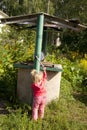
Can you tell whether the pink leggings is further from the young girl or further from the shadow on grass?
the shadow on grass

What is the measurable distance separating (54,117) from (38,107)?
16.7 inches

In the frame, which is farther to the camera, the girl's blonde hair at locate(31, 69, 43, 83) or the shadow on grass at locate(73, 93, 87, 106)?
the shadow on grass at locate(73, 93, 87, 106)

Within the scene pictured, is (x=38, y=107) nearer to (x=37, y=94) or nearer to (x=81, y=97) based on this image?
(x=37, y=94)

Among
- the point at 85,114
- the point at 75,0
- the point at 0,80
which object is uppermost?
the point at 75,0

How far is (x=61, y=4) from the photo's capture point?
5069 centimetres

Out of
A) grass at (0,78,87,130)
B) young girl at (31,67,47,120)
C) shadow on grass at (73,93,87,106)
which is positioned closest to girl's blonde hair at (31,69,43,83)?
young girl at (31,67,47,120)

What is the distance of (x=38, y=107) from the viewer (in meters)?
7.81

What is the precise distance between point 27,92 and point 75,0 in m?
32.5

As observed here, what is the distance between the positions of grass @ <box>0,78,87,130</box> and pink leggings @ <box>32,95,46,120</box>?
14 centimetres

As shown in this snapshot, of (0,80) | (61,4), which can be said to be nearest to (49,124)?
(0,80)

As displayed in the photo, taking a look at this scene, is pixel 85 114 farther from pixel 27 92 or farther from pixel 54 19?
pixel 54 19

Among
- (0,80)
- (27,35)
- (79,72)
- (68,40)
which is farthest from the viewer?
(68,40)

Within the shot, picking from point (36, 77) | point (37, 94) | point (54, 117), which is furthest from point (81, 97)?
point (36, 77)

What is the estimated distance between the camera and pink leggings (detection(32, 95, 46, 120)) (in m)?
7.62
